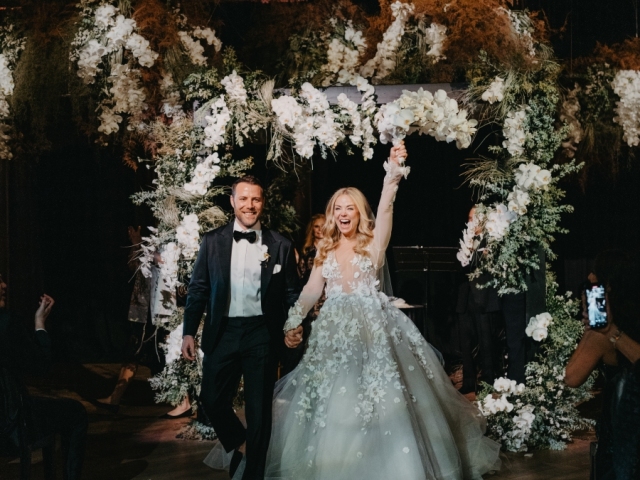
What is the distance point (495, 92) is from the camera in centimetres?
639

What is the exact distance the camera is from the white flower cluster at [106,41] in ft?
22.1

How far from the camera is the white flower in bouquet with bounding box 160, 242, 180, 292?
6.61m

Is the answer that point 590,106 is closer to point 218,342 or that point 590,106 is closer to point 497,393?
point 497,393

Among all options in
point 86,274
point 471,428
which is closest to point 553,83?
point 471,428

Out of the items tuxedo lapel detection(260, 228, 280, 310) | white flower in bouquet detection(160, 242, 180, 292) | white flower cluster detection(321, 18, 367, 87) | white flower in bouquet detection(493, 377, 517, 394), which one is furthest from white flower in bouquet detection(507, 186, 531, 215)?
white flower in bouquet detection(160, 242, 180, 292)

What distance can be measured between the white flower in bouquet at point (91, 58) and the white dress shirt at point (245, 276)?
2257 millimetres

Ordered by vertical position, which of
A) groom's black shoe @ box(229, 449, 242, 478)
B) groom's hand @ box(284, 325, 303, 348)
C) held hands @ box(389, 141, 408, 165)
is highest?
held hands @ box(389, 141, 408, 165)

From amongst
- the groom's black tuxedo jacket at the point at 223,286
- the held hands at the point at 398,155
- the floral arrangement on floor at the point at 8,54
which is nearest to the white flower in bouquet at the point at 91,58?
the floral arrangement on floor at the point at 8,54

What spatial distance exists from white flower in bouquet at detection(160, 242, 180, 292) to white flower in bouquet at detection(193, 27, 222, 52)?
1773 mm

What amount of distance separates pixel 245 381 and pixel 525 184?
8.73 feet

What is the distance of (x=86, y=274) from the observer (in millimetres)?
11133

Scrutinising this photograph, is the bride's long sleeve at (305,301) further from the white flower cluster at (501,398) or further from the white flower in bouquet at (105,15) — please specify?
the white flower in bouquet at (105,15)

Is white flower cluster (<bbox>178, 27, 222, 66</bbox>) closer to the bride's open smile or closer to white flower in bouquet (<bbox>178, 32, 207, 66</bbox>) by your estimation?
white flower in bouquet (<bbox>178, 32, 207, 66</bbox>)

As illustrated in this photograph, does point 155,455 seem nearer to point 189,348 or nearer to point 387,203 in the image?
point 189,348
